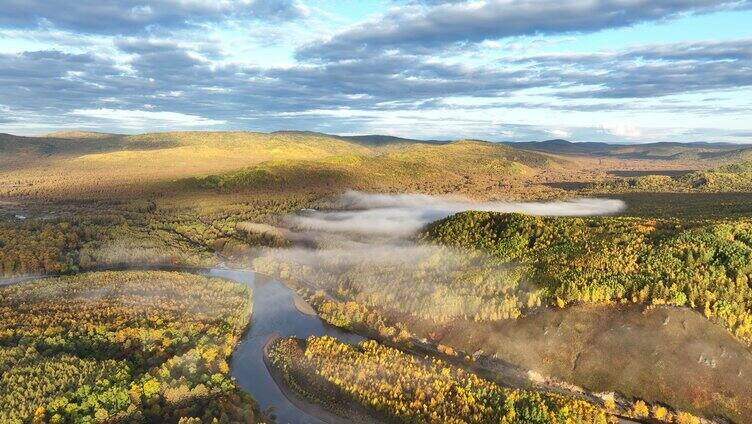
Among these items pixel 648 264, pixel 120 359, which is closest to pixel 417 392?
pixel 120 359

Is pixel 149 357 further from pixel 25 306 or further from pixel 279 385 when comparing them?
pixel 25 306

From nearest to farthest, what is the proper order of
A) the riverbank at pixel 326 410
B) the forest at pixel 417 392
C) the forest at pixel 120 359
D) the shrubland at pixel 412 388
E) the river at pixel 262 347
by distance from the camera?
the shrubland at pixel 412 388
the forest at pixel 417 392
the forest at pixel 120 359
the riverbank at pixel 326 410
the river at pixel 262 347

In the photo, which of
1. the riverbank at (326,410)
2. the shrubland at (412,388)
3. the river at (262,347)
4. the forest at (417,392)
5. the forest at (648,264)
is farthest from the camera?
the forest at (648,264)

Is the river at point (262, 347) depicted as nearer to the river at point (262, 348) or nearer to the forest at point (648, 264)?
the river at point (262, 348)

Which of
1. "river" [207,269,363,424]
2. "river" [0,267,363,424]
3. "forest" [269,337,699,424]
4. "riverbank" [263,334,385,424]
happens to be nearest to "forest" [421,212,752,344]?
"forest" [269,337,699,424]

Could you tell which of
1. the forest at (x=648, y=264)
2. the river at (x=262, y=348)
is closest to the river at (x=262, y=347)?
the river at (x=262, y=348)

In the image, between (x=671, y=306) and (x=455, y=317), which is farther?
(x=455, y=317)

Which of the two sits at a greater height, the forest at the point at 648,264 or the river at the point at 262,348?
the forest at the point at 648,264

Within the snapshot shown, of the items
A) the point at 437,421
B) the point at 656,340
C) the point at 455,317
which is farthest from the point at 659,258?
the point at 437,421

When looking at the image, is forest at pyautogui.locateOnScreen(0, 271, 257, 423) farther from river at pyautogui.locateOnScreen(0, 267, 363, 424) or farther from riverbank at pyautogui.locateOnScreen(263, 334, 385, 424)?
riverbank at pyautogui.locateOnScreen(263, 334, 385, 424)
